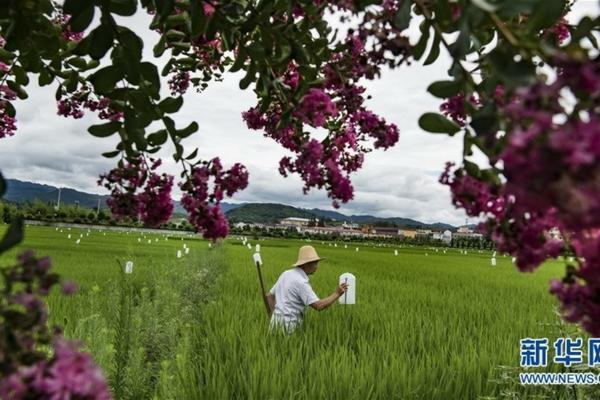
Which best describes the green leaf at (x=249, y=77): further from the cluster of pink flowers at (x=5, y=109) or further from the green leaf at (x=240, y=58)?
the cluster of pink flowers at (x=5, y=109)

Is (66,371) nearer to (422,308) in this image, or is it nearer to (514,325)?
(514,325)

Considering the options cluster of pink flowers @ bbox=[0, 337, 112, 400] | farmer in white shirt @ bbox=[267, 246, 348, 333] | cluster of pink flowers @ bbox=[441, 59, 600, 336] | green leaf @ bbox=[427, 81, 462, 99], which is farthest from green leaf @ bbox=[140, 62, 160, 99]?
farmer in white shirt @ bbox=[267, 246, 348, 333]

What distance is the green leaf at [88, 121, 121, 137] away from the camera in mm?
1654

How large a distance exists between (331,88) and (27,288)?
3.65 feet

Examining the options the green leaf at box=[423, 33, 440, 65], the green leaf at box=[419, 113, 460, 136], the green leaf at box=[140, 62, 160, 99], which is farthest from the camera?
the green leaf at box=[140, 62, 160, 99]

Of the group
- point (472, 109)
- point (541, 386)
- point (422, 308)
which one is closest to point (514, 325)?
point (422, 308)

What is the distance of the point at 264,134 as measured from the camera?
2498 millimetres

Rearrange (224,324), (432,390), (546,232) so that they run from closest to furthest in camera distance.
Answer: (546,232)
(432,390)
(224,324)

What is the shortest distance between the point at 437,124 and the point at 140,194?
3.31 ft

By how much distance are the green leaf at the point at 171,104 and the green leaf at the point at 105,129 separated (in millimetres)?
148

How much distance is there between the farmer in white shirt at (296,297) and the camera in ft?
16.9

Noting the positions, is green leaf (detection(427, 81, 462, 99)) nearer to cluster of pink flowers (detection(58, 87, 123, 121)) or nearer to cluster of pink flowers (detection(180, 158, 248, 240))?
cluster of pink flowers (detection(180, 158, 248, 240))

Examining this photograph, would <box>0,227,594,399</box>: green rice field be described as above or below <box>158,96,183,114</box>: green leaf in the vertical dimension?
below

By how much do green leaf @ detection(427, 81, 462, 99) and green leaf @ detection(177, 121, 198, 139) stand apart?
81cm
